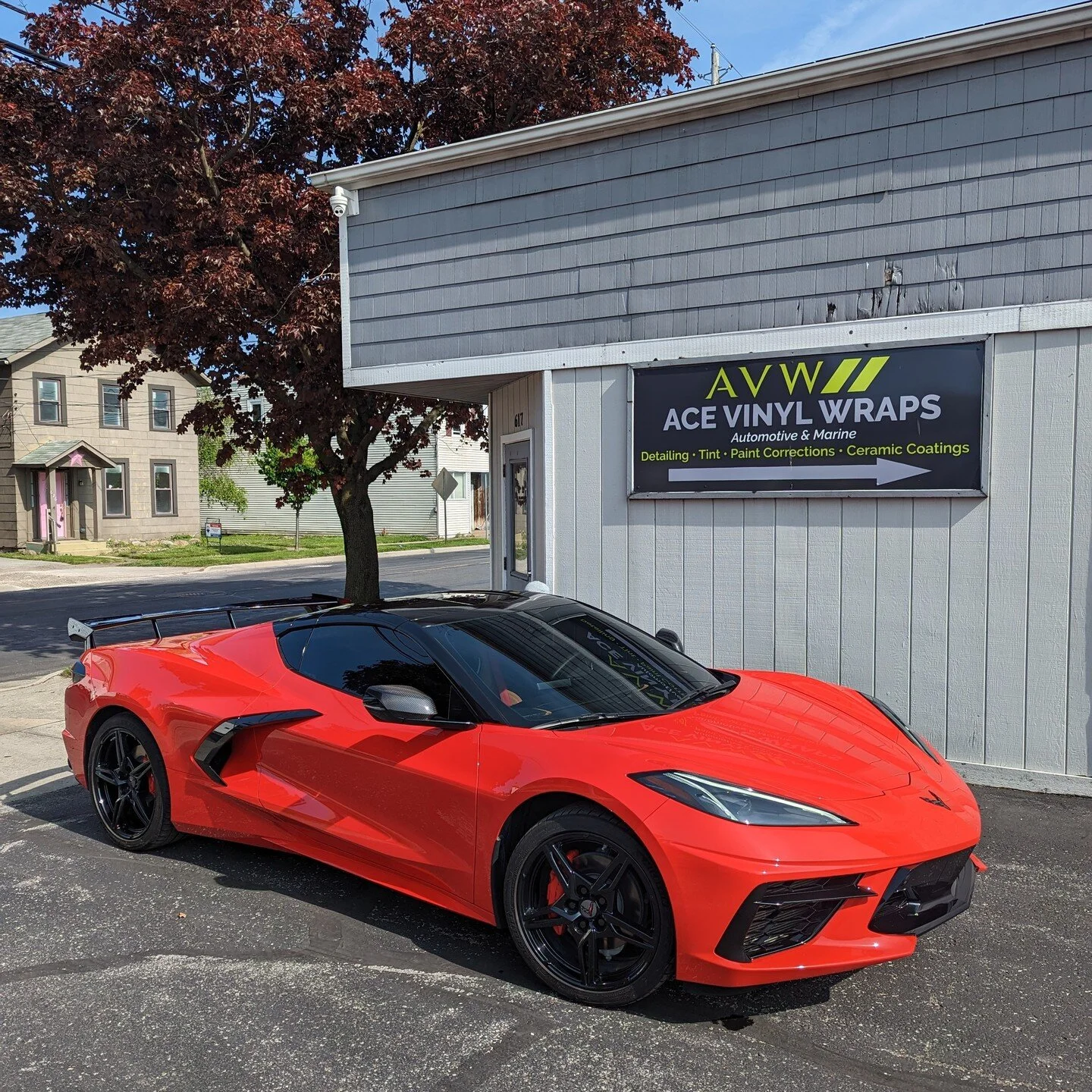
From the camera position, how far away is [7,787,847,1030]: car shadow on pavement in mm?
3219

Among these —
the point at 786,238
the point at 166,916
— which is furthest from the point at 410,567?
the point at 166,916

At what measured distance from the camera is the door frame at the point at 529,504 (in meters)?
7.60

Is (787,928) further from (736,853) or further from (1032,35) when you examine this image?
(1032,35)

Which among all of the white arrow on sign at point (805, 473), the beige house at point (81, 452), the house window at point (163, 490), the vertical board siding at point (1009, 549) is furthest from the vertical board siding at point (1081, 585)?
the house window at point (163, 490)

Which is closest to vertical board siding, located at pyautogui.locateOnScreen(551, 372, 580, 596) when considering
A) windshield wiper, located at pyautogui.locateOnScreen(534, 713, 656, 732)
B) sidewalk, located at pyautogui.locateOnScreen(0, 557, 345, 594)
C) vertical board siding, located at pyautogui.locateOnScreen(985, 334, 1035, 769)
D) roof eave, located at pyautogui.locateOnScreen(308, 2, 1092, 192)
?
roof eave, located at pyautogui.locateOnScreen(308, 2, 1092, 192)

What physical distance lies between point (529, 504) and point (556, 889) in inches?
191

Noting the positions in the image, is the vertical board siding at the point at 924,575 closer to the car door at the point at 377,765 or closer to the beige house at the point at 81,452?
the car door at the point at 377,765

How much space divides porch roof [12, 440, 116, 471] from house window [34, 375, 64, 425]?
0.78m

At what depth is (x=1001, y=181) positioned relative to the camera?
5.74 m

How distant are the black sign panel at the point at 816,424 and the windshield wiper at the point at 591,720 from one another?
3.03 meters

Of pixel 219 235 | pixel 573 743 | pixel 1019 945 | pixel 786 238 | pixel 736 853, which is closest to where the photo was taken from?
pixel 736 853

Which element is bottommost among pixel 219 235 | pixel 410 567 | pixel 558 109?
pixel 410 567

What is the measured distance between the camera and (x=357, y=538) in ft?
35.6

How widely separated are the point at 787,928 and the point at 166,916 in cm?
250
